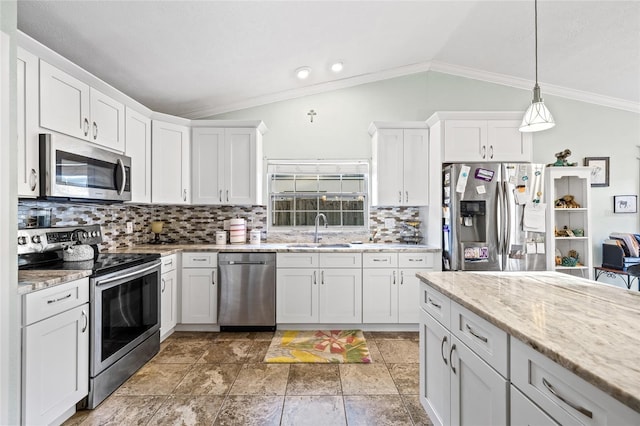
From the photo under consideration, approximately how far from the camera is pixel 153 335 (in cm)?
272

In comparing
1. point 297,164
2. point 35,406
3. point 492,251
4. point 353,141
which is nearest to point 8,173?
point 35,406

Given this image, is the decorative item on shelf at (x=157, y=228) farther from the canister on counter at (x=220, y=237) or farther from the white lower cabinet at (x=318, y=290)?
the white lower cabinet at (x=318, y=290)

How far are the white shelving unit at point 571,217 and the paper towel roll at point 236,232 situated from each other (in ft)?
11.0

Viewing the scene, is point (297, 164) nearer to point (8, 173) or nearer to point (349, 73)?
point (349, 73)

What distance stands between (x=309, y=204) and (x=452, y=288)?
271cm

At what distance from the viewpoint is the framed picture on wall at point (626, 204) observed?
154 inches

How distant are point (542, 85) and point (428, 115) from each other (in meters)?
1.47

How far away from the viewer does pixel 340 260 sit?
11.0 ft

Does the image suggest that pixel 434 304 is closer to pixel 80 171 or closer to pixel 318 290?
pixel 318 290

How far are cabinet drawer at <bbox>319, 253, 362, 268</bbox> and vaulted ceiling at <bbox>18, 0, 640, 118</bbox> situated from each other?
208 cm

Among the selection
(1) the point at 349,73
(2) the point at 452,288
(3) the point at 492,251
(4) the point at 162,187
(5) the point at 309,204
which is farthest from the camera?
(5) the point at 309,204

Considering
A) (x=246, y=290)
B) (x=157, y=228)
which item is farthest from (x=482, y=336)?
(x=157, y=228)

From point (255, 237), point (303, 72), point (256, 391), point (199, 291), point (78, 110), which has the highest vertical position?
point (303, 72)

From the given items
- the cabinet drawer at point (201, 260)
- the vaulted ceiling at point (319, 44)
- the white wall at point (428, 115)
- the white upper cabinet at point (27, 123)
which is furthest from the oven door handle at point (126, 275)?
the white wall at point (428, 115)
